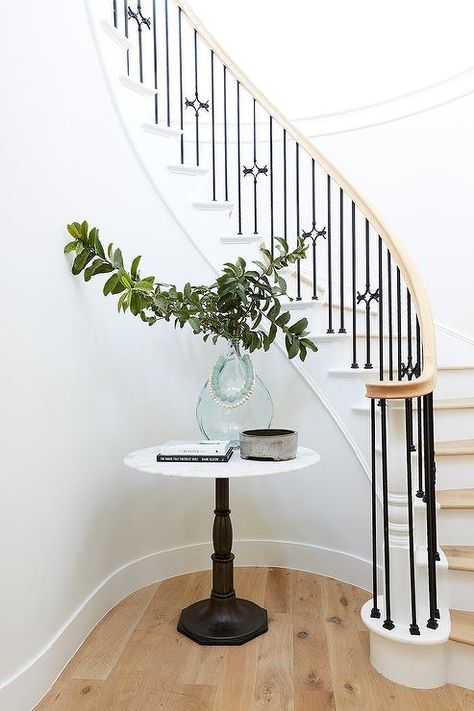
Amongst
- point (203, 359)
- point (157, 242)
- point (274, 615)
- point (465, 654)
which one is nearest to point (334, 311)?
point (203, 359)

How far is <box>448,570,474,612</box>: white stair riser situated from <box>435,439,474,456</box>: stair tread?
562mm

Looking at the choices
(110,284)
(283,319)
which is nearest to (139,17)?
(110,284)

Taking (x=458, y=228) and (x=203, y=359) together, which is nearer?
(x=203, y=359)

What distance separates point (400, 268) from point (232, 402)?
89 centimetres

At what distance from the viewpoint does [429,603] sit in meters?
2.00

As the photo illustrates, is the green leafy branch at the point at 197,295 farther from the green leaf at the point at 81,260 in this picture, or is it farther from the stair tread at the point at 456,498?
the stair tread at the point at 456,498

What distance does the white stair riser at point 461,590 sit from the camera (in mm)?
2064

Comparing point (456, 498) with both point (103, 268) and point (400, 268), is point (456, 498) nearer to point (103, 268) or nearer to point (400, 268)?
point (400, 268)

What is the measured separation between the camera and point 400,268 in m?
2.40

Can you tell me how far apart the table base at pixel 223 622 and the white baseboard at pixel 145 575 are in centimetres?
34

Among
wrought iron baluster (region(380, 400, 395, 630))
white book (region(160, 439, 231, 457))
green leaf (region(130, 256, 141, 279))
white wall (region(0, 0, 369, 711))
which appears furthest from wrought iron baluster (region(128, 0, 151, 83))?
wrought iron baluster (region(380, 400, 395, 630))

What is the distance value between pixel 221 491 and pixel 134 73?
95.4 inches

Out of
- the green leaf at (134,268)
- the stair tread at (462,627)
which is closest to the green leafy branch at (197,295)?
the green leaf at (134,268)

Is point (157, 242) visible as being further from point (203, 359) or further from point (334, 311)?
point (334, 311)
